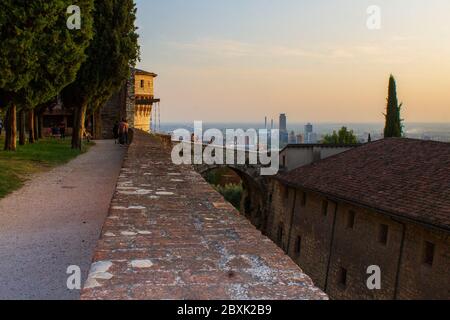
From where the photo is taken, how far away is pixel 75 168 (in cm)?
1830

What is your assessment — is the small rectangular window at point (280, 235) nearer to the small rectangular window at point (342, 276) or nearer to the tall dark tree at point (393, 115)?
the small rectangular window at point (342, 276)

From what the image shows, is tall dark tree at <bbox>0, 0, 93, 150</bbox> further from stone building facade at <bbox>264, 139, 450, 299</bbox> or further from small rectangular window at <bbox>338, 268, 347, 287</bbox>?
small rectangular window at <bbox>338, 268, 347, 287</bbox>

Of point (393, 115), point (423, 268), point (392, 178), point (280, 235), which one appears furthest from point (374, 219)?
point (393, 115)

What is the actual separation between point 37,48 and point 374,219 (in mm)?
14482

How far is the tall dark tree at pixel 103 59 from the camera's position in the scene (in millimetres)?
24656

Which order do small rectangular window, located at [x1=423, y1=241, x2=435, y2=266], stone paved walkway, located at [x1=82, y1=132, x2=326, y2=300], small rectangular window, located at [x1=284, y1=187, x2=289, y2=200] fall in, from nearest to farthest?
1. stone paved walkway, located at [x1=82, y1=132, x2=326, y2=300]
2. small rectangular window, located at [x1=423, y1=241, x2=435, y2=266]
3. small rectangular window, located at [x1=284, y1=187, x2=289, y2=200]

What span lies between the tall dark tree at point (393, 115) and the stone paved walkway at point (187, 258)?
37272mm

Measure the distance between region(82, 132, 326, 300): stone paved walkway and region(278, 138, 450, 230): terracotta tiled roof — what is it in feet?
35.8

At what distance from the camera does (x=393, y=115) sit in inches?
1583

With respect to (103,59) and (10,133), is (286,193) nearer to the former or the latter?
(103,59)

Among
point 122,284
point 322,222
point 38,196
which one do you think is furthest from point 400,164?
point 122,284

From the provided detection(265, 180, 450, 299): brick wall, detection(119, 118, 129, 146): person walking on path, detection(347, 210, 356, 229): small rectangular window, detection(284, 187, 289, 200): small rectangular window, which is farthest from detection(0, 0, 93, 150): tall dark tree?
detection(284, 187, 289, 200): small rectangular window

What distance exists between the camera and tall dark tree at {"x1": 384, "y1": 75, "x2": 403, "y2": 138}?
39.7 metres

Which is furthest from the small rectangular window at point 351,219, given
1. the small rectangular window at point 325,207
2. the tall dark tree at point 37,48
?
the tall dark tree at point 37,48
